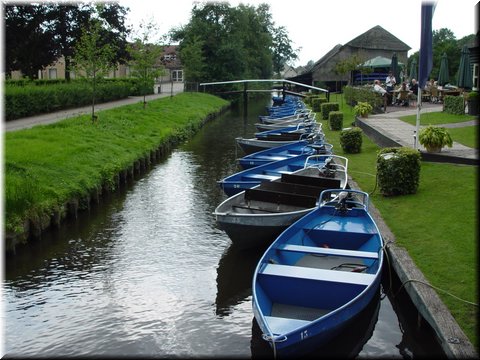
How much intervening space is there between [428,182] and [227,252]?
5.64 m

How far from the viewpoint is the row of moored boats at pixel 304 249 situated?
23.4 ft

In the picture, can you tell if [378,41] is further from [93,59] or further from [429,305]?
[429,305]

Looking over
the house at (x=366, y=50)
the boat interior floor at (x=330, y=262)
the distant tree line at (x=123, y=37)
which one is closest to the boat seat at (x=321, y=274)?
the boat interior floor at (x=330, y=262)

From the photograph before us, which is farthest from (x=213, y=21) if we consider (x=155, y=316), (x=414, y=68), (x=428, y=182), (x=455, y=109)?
(x=155, y=316)

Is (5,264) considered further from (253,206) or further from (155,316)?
(253,206)

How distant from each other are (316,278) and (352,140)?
13.5 metres

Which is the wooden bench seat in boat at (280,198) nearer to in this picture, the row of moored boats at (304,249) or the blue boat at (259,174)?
the row of moored boats at (304,249)

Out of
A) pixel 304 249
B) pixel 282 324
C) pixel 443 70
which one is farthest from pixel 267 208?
pixel 443 70

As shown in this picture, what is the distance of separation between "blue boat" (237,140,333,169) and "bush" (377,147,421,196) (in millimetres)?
5310

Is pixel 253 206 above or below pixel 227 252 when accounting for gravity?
above

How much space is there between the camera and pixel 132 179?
64.5ft

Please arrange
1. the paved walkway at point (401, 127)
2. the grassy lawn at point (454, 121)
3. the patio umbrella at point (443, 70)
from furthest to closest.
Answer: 1. the patio umbrella at point (443, 70)
2. the grassy lawn at point (454, 121)
3. the paved walkway at point (401, 127)

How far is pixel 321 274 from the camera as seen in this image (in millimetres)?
8219

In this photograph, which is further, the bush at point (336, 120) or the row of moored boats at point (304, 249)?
the bush at point (336, 120)
